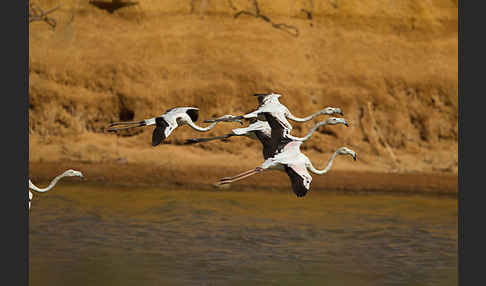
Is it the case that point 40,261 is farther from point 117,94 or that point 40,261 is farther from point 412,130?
point 412,130

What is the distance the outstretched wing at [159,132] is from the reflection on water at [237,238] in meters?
3.20

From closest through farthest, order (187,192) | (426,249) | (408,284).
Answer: (408,284) → (426,249) → (187,192)

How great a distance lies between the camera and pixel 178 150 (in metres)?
20.2

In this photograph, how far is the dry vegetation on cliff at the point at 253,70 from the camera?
826 inches

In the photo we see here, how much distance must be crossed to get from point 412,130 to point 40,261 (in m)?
12.5

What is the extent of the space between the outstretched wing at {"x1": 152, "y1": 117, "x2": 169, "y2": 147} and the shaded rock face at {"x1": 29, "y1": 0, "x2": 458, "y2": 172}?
1196cm

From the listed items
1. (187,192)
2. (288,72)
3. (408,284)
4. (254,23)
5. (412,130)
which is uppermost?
(254,23)

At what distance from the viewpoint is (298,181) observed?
771 cm

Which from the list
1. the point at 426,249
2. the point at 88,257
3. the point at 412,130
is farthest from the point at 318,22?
the point at 88,257

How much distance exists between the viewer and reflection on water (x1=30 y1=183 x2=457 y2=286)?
453 inches

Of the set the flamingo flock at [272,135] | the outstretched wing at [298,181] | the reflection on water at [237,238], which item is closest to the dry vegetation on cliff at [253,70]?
the reflection on water at [237,238]

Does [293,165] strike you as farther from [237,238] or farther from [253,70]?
[253,70]

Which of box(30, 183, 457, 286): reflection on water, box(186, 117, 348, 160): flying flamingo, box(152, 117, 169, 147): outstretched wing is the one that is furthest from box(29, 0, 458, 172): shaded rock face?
box(152, 117, 169, 147): outstretched wing

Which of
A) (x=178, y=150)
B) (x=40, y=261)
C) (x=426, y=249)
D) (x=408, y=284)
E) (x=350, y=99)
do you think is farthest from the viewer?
(x=350, y=99)
